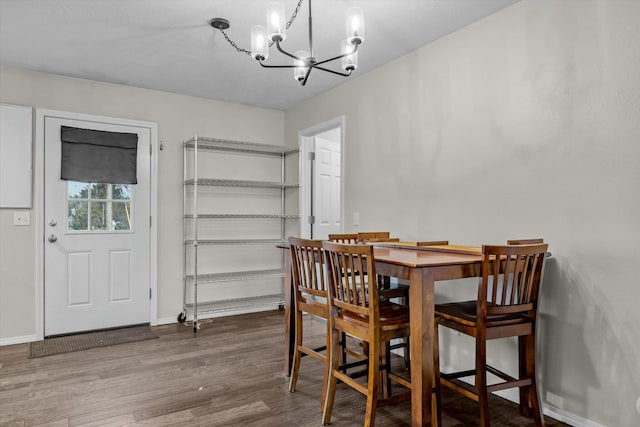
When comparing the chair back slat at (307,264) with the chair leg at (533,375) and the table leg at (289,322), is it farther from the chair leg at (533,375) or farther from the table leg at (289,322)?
the chair leg at (533,375)

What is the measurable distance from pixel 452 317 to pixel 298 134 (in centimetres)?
316

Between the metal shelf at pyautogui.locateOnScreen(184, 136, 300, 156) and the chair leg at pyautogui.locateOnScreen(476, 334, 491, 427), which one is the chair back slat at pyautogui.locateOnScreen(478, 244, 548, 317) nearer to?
the chair leg at pyautogui.locateOnScreen(476, 334, 491, 427)

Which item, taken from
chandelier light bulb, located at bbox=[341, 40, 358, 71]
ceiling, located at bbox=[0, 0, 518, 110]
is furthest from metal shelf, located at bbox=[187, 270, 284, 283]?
chandelier light bulb, located at bbox=[341, 40, 358, 71]

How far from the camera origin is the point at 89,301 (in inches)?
154

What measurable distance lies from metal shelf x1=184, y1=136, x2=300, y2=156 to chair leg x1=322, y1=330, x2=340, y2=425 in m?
2.76

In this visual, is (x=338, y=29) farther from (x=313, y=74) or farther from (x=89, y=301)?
(x=89, y=301)

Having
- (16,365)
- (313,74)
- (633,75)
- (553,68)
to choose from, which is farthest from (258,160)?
(633,75)

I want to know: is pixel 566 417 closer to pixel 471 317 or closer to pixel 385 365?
pixel 471 317

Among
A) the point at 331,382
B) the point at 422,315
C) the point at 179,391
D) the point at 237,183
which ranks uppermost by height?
the point at 237,183

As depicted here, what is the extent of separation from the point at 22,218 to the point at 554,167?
4171mm

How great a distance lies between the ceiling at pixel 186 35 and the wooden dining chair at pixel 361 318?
5.18ft

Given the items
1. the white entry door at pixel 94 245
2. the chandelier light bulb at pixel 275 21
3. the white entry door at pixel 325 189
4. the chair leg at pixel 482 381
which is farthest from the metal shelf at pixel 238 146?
the chair leg at pixel 482 381

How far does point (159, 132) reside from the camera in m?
4.29

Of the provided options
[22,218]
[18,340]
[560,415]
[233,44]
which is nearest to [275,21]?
[233,44]
